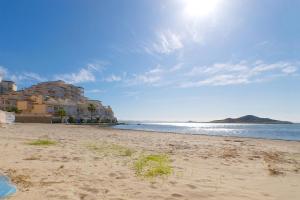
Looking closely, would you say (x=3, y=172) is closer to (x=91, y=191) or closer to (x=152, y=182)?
(x=91, y=191)

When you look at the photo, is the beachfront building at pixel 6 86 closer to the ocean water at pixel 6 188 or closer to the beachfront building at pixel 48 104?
the beachfront building at pixel 48 104

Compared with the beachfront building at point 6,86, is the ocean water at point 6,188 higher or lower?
lower

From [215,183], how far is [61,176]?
123 inches

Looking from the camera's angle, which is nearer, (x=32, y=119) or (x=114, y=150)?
(x=114, y=150)

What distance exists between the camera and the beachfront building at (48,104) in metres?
83.2

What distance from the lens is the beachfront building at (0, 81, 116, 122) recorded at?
3278 inches

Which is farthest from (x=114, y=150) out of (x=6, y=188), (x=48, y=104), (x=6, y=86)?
(x=6, y=86)

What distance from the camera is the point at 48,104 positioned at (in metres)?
88.3

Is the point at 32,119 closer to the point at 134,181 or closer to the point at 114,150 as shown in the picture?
the point at 114,150

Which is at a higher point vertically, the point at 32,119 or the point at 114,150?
the point at 32,119

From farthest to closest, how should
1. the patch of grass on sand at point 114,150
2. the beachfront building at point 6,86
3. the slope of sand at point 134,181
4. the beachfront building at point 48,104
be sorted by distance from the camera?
the beachfront building at point 6,86, the beachfront building at point 48,104, the patch of grass on sand at point 114,150, the slope of sand at point 134,181

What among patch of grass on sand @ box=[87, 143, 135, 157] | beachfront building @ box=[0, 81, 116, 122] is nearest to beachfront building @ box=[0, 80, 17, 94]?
beachfront building @ box=[0, 81, 116, 122]

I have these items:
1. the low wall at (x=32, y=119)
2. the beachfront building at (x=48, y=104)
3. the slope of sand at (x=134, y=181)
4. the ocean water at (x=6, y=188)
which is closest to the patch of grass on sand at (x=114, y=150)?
the slope of sand at (x=134, y=181)

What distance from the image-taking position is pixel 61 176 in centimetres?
592
